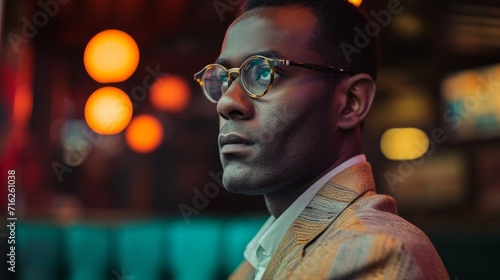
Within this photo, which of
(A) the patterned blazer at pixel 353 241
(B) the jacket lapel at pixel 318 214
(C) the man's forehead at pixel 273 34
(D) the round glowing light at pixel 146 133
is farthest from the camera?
(D) the round glowing light at pixel 146 133

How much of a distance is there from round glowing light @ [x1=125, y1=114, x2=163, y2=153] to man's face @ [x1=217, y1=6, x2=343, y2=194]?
342cm

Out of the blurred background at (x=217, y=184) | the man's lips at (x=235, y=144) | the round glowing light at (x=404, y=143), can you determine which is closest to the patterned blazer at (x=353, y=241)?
the man's lips at (x=235, y=144)

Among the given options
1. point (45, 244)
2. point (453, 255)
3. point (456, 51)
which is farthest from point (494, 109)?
point (45, 244)

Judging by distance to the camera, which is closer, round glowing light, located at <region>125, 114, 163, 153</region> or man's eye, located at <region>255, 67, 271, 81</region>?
man's eye, located at <region>255, 67, 271, 81</region>

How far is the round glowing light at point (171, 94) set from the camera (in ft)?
14.3

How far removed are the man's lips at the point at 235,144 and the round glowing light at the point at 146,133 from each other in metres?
3.44

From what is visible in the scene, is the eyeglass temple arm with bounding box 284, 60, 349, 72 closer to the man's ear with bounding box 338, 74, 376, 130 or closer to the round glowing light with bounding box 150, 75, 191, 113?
the man's ear with bounding box 338, 74, 376, 130

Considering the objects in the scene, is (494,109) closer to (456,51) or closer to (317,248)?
(456,51)

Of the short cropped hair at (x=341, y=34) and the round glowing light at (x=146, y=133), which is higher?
the short cropped hair at (x=341, y=34)

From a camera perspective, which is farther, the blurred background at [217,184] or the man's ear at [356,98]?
the blurred background at [217,184]

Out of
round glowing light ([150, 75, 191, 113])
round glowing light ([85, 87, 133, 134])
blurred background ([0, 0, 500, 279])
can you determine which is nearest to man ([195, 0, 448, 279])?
blurred background ([0, 0, 500, 279])

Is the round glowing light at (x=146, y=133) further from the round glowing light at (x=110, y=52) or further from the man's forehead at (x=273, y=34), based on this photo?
the man's forehead at (x=273, y=34)

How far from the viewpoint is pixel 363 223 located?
958 millimetres

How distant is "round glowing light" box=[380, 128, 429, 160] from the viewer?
2.37 meters
